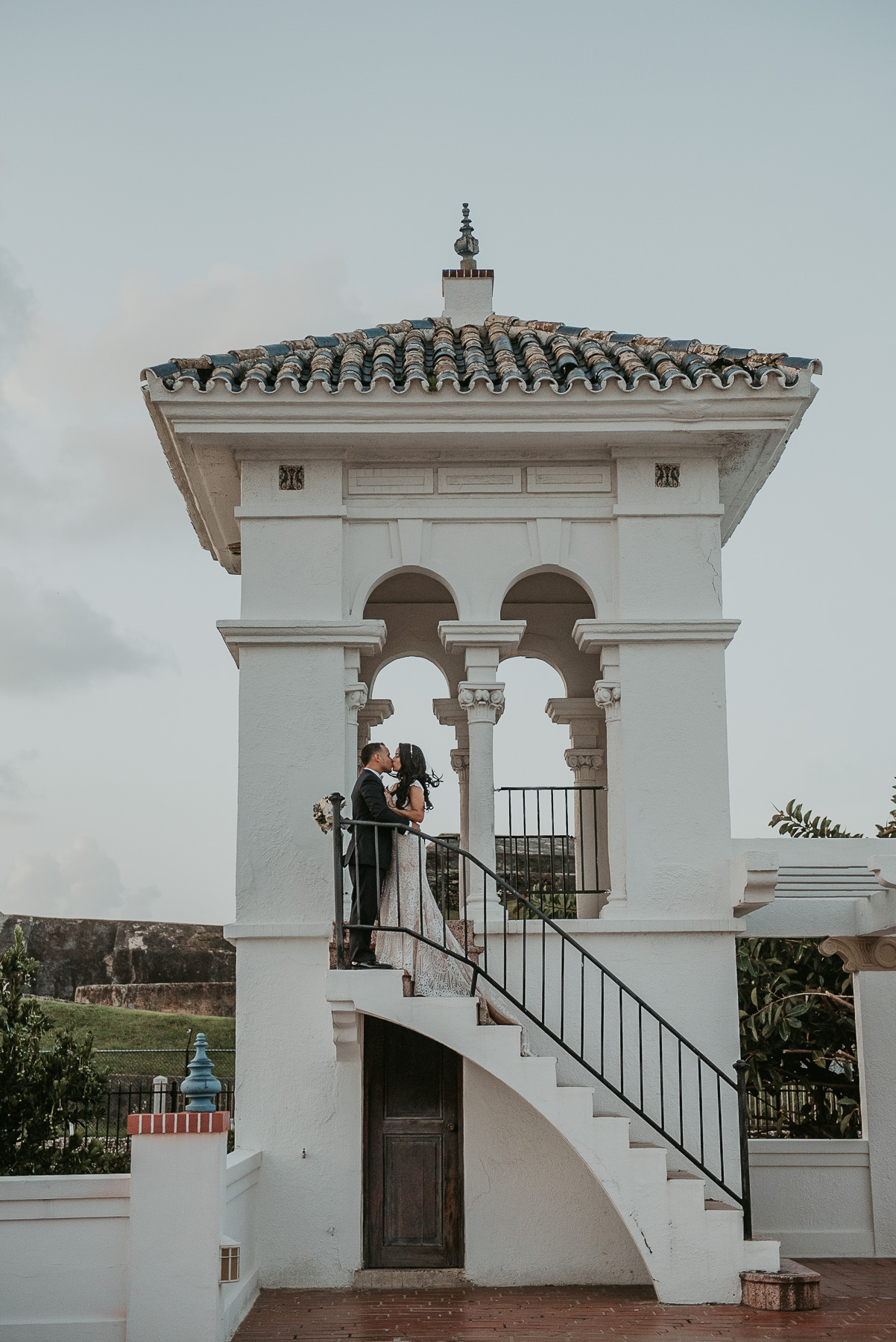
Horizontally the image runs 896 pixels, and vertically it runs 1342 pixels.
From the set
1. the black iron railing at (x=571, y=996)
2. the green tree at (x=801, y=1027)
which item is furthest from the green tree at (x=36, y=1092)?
the green tree at (x=801, y=1027)

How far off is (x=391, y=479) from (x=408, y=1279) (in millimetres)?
5753

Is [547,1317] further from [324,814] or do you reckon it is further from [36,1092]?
[36,1092]

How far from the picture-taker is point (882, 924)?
10508mm

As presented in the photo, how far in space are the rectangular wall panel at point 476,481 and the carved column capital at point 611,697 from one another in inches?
65.0

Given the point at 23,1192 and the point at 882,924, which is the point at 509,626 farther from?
the point at 23,1192

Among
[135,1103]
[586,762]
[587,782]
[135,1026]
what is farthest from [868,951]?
[135,1026]

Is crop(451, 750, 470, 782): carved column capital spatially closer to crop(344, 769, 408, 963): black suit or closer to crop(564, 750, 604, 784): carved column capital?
crop(564, 750, 604, 784): carved column capital

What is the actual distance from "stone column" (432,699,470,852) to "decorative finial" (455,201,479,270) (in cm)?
431

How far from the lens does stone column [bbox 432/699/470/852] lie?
1264 centimetres

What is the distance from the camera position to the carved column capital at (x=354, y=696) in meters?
10.2

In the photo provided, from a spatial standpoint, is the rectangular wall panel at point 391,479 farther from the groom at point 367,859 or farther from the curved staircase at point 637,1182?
the curved staircase at point 637,1182

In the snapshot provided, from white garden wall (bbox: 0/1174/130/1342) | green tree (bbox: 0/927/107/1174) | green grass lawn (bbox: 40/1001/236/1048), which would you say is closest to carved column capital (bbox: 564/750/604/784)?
green tree (bbox: 0/927/107/1174)

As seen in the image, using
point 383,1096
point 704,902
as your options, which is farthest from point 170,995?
point 704,902

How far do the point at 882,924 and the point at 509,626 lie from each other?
369 cm
